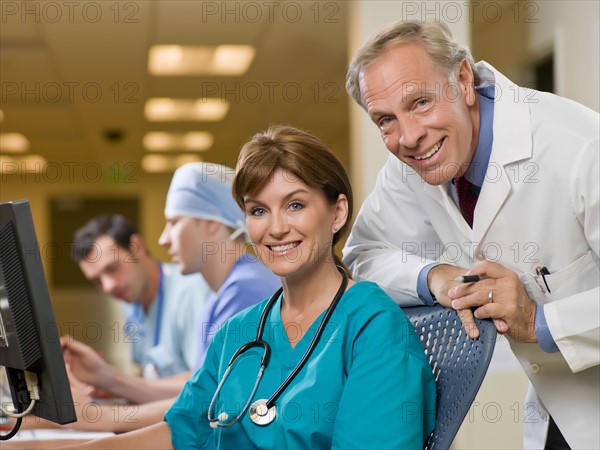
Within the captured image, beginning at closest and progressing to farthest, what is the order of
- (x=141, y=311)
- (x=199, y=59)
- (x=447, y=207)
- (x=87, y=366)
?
(x=447, y=207) < (x=87, y=366) < (x=141, y=311) < (x=199, y=59)

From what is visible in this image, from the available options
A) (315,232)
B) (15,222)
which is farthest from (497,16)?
(15,222)

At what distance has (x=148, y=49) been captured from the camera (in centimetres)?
514

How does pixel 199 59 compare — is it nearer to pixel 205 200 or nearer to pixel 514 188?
pixel 205 200

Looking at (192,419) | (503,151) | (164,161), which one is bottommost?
(164,161)

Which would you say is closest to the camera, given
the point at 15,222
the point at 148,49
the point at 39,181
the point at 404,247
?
the point at 15,222

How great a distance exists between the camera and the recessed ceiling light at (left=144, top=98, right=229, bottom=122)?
6.77 meters

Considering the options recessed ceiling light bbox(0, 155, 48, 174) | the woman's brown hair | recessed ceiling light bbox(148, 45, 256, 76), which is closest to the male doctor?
the woman's brown hair

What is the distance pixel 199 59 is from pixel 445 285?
4407 mm

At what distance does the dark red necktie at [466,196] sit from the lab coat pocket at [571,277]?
0.63 ft

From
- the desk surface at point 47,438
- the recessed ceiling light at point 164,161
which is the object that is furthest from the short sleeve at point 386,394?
the recessed ceiling light at point 164,161

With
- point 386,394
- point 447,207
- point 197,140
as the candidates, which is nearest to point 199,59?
point 197,140

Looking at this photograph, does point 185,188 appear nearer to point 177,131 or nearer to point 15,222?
point 15,222

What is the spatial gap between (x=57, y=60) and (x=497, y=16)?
117 inches

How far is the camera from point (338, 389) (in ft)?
3.92
